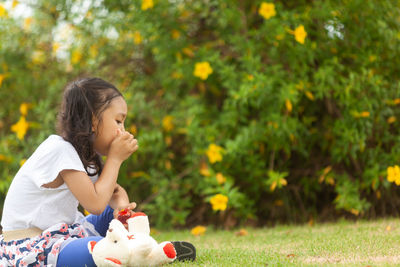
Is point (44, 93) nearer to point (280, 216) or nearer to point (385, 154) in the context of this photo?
point (280, 216)

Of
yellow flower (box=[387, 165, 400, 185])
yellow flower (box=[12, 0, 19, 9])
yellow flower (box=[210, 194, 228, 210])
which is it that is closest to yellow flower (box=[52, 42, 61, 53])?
yellow flower (box=[12, 0, 19, 9])

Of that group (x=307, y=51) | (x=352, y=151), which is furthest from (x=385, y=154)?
(x=307, y=51)

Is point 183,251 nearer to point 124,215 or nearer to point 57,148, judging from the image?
point 124,215

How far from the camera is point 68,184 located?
2.14 metres

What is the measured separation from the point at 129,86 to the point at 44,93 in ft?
2.53

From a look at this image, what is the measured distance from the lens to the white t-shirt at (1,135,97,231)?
7.11ft

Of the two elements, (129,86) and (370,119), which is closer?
(370,119)

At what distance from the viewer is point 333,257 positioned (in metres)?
2.16

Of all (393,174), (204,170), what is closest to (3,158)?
(204,170)

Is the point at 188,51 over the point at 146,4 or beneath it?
beneath

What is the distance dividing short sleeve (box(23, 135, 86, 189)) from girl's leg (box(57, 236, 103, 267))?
28 centimetres

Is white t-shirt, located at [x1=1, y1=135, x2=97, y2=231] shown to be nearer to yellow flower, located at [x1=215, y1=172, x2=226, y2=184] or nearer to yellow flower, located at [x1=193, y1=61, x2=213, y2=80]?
yellow flower, located at [x1=215, y1=172, x2=226, y2=184]

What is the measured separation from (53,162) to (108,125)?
0.30 m

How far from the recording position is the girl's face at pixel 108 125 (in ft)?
7.62
